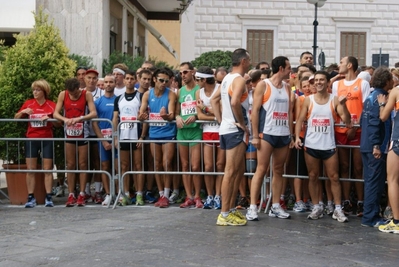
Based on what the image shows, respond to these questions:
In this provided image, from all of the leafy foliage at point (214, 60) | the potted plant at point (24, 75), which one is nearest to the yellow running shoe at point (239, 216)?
the potted plant at point (24, 75)

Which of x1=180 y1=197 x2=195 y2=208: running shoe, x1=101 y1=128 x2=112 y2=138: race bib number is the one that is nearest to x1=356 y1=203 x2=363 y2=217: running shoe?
x1=180 y1=197 x2=195 y2=208: running shoe

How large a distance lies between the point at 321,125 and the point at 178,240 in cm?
291

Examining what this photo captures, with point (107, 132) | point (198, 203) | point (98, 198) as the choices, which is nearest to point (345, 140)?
point (198, 203)

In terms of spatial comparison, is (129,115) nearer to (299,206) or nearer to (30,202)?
(30,202)

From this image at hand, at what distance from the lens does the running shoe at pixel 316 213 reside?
11.5 metres

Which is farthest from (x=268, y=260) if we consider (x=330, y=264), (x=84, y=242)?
(x=84, y=242)

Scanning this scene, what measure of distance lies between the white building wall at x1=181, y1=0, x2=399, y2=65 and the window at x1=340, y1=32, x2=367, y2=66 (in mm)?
238

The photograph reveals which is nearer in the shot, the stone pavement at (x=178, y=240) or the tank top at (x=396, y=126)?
the stone pavement at (x=178, y=240)

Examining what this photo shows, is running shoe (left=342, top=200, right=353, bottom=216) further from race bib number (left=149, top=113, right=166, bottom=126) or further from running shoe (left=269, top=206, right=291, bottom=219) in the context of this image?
race bib number (left=149, top=113, right=166, bottom=126)

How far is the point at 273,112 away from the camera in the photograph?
1134cm

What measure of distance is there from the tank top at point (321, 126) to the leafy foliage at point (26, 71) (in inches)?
163

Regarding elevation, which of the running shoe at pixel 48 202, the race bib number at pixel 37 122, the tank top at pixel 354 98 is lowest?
the running shoe at pixel 48 202

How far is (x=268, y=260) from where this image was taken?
8742mm

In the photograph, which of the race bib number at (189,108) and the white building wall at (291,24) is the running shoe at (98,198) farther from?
the white building wall at (291,24)
